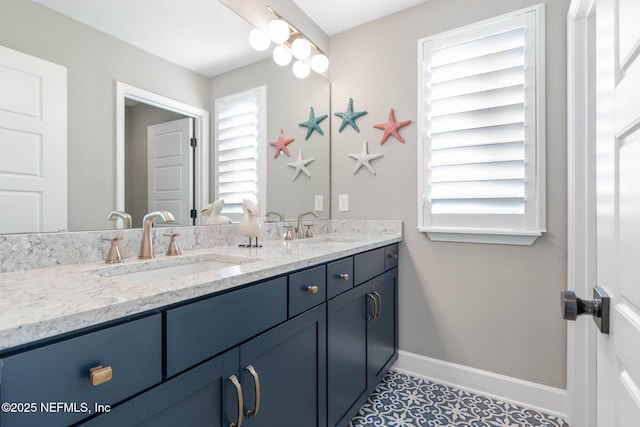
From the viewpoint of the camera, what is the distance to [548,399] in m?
1.70

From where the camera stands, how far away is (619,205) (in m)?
0.58

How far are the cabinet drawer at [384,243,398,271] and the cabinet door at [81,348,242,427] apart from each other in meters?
1.23

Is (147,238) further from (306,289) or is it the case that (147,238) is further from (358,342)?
(358,342)

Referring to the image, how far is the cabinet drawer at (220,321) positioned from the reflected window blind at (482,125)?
131 centimetres

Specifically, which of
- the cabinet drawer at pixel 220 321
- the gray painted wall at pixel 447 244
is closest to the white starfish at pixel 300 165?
the gray painted wall at pixel 447 244

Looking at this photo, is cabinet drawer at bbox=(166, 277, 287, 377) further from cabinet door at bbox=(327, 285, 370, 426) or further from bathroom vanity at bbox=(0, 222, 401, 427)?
cabinet door at bbox=(327, 285, 370, 426)

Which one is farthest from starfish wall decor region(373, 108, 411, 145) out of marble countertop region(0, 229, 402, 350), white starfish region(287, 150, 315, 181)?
marble countertop region(0, 229, 402, 350)

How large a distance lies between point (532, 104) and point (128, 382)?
80.7 inches

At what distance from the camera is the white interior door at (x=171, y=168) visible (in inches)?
50.6

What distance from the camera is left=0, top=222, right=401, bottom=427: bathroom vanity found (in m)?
0.53

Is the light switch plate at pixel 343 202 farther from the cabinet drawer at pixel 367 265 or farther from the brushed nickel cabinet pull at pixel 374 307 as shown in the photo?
the brushed nickel cabinet pull at pixel 374 307

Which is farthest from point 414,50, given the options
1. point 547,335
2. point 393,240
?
point 547,335

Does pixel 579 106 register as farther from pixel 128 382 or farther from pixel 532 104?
pixel 128 382

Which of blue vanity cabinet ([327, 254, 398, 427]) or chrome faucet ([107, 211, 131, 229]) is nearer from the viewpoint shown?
chrome faucet ([107, 211, 131, 229])
